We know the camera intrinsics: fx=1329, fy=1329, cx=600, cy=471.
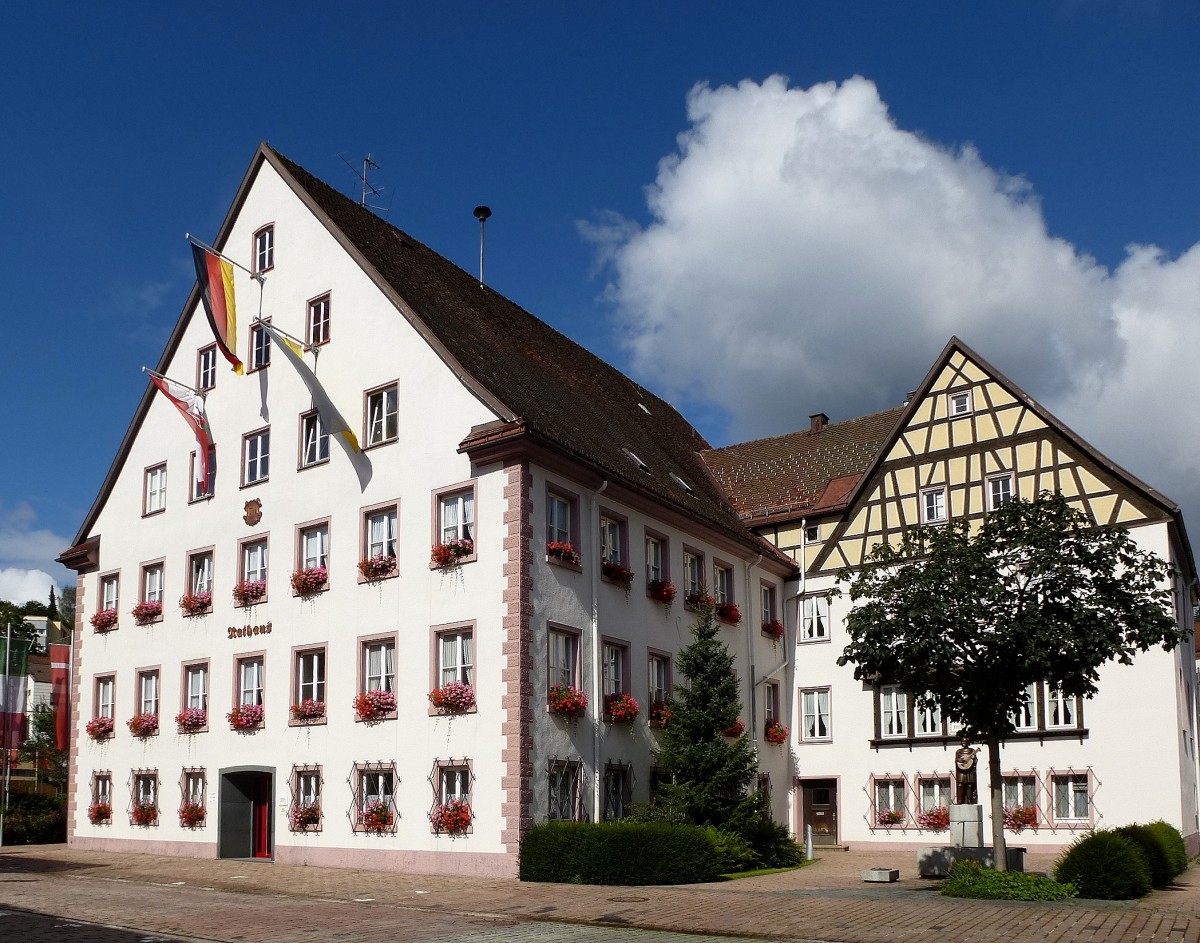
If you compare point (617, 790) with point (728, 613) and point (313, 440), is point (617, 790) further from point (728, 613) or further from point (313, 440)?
point (313, 440)

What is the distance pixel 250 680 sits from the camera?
99.6 ft

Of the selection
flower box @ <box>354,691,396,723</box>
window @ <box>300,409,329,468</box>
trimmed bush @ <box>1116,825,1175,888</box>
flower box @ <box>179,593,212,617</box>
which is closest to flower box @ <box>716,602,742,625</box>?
flower box @ <box>354,691,396,723</box>

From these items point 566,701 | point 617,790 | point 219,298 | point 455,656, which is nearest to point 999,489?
point 617,790

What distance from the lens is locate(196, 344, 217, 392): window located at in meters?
33.7

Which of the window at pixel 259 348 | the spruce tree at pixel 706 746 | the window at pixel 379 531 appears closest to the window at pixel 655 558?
the spruce tree at pixel 706 746

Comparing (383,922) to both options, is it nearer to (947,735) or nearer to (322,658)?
Result: (322,658)

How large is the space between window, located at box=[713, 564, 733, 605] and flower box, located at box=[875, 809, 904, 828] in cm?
680

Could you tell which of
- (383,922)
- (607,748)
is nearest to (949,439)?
(607,748)

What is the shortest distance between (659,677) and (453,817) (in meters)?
6.92

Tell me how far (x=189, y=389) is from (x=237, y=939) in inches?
816

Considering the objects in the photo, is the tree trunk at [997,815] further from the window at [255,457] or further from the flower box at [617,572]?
the window at [255,457]

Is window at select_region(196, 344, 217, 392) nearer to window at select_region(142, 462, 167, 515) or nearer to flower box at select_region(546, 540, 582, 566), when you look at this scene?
window at select_region(142, 462, 167, 515)

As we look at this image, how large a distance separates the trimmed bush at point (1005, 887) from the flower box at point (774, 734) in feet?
48.1

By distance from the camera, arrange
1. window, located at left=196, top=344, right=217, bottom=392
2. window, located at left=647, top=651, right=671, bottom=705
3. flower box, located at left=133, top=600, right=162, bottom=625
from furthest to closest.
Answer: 1. window, located at left=196, top=344, right=217, bottom=392
2. flower box, located at left=133, top=600, right=162, bottom=625
3. window, located at left=647, top=651, right=671, bottom=705
